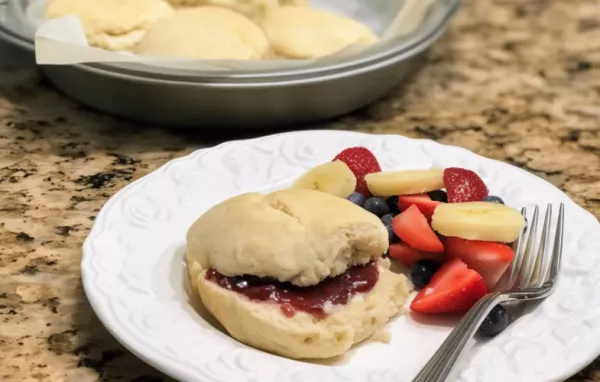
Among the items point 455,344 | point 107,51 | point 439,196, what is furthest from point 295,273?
point 107,51

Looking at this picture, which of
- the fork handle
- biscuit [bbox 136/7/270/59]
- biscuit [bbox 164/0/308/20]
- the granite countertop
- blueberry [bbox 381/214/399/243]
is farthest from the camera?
biscuit [bbox 164/0/308/20]

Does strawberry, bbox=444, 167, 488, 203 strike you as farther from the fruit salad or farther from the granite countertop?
the granite countertop

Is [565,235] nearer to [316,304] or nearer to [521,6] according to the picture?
[316,304]

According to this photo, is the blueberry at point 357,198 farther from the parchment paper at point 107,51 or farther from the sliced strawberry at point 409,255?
the parchment paper at point 107,51

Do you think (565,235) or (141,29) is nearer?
(565,235)

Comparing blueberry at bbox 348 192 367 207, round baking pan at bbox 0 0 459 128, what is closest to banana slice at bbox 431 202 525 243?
blueberry at bbox 348 192 367 207

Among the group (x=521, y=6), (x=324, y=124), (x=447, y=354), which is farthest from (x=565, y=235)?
(x=521, y=6)
